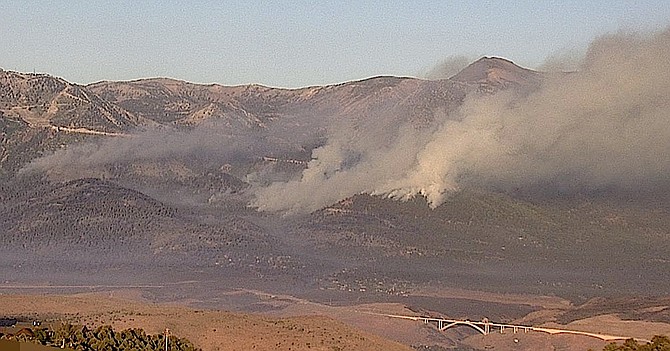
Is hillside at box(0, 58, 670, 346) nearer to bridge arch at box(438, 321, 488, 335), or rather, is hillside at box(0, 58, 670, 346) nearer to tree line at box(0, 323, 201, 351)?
bridge arch at box(438, 321, 488, 335)

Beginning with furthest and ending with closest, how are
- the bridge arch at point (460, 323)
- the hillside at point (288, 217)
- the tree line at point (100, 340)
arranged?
the hillside at point (288, 217)
the bridge arch at point (460, 323)
the tree line at point (100, 340)

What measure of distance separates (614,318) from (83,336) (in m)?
48.8

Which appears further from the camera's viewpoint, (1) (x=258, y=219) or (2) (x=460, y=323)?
(1) (x=258, y=219)

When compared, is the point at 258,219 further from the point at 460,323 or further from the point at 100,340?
the point at 100,340

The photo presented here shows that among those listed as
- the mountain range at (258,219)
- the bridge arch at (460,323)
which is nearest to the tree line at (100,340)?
the bridge arch at (460,323)

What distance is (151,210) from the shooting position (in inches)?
5261

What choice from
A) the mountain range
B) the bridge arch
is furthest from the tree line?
the mountain range

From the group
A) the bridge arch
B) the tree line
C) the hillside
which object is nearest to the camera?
the tree line

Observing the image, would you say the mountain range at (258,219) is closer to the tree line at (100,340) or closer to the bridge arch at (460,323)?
the bridge arch at (460,323)

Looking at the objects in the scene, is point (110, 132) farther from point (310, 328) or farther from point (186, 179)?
point (310, 328)

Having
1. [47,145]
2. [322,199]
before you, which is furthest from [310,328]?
[47,145]

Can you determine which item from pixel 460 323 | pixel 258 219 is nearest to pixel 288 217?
pixel 258 219

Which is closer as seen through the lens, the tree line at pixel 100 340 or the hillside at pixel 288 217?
the tree line at pixel 100 340

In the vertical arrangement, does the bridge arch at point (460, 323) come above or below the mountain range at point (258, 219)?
below
